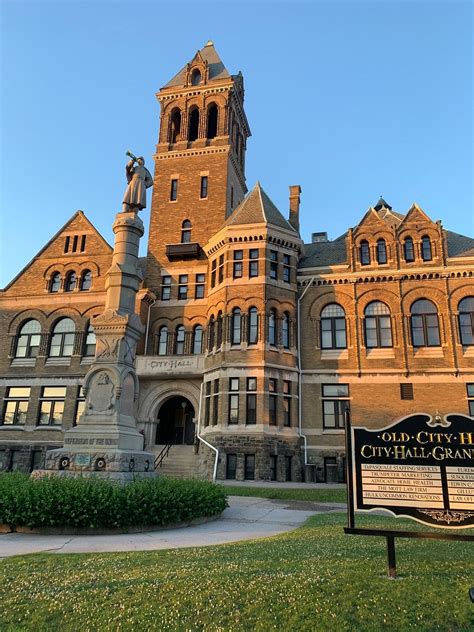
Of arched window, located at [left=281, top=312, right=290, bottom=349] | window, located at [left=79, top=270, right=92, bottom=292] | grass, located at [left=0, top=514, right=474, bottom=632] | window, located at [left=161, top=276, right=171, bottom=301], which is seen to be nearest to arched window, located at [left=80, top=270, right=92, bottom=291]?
window, located at [left=79, top=270, right=92, bottom=292]

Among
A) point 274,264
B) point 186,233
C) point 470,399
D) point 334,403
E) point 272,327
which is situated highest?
point 186,233

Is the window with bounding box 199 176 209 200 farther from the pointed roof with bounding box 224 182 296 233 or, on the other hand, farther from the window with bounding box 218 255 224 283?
the window with bounding box 218 255 224 283

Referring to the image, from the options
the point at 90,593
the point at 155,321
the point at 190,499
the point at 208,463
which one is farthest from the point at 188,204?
the point at 90,593

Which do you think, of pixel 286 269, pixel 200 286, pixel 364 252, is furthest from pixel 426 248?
pixel 200 286

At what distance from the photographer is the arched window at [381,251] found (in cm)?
2858

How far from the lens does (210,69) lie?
38.4 metres

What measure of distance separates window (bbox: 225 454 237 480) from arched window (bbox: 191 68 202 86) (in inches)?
1170

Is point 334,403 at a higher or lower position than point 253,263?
lower

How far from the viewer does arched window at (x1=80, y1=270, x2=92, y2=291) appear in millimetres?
32688

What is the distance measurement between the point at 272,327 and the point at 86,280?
1438cm

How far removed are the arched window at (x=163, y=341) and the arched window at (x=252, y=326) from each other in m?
6.60

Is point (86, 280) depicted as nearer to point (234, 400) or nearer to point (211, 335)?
point (211, 335)

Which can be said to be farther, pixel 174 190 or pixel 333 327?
pixel 174 190

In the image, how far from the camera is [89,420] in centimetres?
1297
